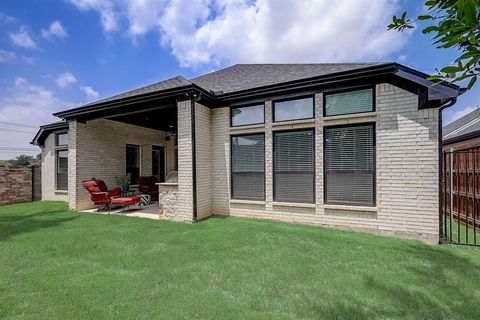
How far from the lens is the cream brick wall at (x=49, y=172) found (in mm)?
10798

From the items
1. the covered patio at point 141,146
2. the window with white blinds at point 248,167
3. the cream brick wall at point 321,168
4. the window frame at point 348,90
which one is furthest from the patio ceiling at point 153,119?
the window frame at point 348,90

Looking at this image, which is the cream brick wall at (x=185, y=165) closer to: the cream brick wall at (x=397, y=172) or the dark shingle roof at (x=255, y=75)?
the dark shingle roof at (x=255, y=75)

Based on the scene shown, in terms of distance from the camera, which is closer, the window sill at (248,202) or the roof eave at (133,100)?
the roof eave at (133,100)

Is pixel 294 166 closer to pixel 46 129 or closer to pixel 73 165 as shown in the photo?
pixel 73 165

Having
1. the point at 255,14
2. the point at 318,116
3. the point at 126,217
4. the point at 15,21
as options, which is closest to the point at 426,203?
the point at 318,116

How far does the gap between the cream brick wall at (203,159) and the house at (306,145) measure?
1.2 inches

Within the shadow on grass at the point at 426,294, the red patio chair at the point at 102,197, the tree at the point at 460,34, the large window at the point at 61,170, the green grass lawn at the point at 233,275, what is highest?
the tree at the point at 460,34

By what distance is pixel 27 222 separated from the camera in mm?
6531

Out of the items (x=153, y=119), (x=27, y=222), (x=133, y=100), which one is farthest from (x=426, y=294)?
(x=153, y=119)

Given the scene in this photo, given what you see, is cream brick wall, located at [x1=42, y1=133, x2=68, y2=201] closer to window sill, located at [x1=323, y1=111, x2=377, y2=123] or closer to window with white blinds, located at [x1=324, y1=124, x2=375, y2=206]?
window with white blinds, located at [x1=324, y1=124, x2=375, y2=206]

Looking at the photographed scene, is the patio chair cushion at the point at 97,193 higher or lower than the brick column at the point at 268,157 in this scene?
lower

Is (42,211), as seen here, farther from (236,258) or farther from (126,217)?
(236,258)

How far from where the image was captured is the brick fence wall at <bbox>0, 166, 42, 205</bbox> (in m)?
10.2

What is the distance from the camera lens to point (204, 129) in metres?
6.80
